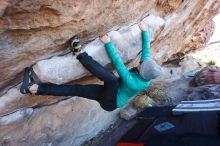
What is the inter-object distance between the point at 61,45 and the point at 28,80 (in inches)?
26.5

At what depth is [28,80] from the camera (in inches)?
189

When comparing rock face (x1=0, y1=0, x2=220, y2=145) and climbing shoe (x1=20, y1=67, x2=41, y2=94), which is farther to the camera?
climbing shoe (x1=20, y1=67, x2=41, y2=94)

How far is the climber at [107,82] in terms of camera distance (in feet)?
15.9

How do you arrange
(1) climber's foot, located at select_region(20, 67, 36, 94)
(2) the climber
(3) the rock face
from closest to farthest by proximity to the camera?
(3) the rock face, (1) climber's foot, located at select_region(20, 67, 36, 94), (2) the climber

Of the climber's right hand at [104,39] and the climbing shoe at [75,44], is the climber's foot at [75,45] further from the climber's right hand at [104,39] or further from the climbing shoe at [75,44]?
the climber's right hand at [104,39]

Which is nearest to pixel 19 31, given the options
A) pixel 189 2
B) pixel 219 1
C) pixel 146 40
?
pixel 146 40

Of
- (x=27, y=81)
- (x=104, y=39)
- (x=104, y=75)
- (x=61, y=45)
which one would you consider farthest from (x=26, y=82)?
(x=104, y=39)

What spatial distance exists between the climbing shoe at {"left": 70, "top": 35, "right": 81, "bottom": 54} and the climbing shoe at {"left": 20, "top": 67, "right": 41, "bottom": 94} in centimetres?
66

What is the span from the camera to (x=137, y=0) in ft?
17.8

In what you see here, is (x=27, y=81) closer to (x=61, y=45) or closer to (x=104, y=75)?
(x=61, y=45)

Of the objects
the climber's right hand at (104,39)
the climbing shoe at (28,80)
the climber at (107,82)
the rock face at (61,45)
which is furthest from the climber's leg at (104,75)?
the climbing shoe at (28,80)

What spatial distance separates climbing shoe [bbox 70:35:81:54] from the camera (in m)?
4.91

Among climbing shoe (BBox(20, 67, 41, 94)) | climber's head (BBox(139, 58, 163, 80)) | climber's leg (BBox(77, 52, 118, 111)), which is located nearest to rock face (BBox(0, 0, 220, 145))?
climbing shoe (BBox(20, 67, 41, 94))

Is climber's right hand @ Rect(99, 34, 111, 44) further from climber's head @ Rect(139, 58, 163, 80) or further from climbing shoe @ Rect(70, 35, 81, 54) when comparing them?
climber's head @ Rect(139, 58, 163, 80)
